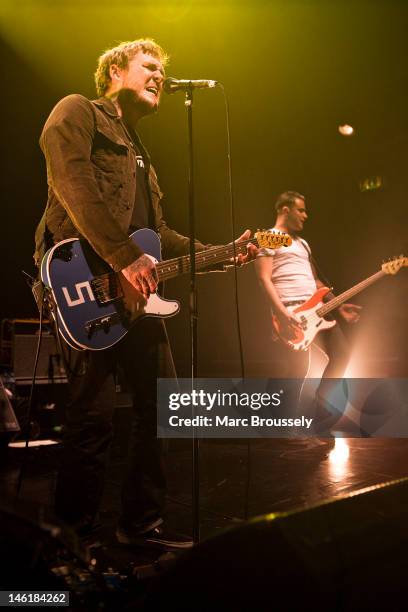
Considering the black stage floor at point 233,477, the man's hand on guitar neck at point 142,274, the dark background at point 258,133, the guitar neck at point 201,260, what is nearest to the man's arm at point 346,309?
the dark background at point 258,133

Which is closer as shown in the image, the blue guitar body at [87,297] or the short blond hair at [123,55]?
the blue guitar body at [87,297]

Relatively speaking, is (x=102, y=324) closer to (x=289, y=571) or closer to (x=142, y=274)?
(x=142, y=274)

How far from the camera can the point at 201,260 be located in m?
2.47

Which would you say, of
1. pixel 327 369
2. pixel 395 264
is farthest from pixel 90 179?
pixel 395 264

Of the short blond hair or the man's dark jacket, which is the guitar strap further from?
the man's dark jacket

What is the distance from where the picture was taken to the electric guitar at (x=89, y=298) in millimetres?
1899

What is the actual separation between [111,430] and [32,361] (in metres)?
3.59

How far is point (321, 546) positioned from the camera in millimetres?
855

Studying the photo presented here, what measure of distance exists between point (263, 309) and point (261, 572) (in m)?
4.79

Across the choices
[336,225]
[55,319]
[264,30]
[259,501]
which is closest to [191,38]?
[264,30]

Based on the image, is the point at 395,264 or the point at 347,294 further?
the point at 395,264

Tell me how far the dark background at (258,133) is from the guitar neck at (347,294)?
0.50 ft

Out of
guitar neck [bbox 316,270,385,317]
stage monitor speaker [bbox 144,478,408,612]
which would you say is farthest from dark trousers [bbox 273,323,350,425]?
stage monitor speaker [bbox 144,478,408,612]

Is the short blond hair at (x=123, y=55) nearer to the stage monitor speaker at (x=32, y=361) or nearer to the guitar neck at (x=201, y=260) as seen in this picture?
the guitar neck at (x=201, y=260)
